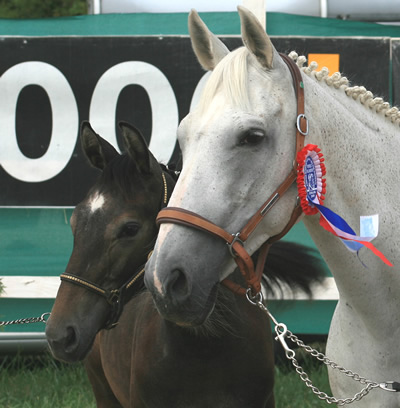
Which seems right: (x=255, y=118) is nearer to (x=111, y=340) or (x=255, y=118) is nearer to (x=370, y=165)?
(x=370, y=165)

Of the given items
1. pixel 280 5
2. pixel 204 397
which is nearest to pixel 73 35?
pixel 280 5

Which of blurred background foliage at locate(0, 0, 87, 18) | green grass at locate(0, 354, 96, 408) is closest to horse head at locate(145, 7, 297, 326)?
green grass at locate(0, 354, 96, 408)

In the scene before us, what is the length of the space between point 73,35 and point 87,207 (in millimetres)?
2440

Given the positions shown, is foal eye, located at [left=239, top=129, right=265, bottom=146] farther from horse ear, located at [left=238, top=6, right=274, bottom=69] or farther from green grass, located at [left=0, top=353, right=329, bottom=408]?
green grass, located at [left=0, top=353, right=329, bottom=408]

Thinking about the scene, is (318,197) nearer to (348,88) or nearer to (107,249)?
(348,88)

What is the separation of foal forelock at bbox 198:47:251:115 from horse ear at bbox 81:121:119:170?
1187 millimetres

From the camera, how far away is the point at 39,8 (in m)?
8.21

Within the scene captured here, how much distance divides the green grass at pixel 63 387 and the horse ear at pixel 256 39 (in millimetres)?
2962

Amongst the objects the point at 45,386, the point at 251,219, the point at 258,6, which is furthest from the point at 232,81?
the point at 45,386

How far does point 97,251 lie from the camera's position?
3.01 metres

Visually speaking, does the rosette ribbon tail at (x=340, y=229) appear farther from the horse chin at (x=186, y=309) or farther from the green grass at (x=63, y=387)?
the green grass at (x=63, y=387)

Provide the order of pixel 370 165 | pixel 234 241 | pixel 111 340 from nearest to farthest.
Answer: pixel 234 241, pixel 370 165, pixel 111 340

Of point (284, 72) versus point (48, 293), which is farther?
point (48, 293)

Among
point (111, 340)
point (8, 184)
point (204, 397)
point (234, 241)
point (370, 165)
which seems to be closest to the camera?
point (234, 241)
